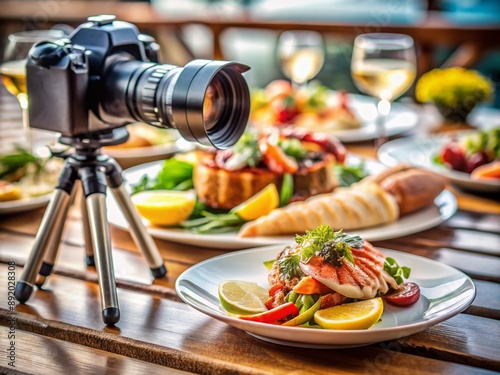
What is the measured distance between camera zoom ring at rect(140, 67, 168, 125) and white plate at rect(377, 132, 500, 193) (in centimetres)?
100

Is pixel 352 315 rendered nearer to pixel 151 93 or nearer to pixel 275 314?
pixel 275 314

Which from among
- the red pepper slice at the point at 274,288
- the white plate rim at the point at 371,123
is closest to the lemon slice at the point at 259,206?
the red pepper slice at the point at 274,288

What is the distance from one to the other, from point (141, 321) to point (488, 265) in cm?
69

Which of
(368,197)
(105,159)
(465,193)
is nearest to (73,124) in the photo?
(105,159)

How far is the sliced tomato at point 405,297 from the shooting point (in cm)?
107

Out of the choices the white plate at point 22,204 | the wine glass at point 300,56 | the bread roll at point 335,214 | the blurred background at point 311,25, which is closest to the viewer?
the bread roll at point 335,214

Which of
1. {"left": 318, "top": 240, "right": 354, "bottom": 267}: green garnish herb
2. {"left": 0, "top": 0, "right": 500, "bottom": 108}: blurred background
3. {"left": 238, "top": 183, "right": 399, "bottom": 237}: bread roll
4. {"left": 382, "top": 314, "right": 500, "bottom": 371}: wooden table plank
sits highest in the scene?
{"left": 318, "top": 240, "right": 354, "bottom": 267}: green garnish herb

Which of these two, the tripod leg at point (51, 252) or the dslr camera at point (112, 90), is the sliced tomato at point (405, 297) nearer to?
the dslr camera at point (112, 90)

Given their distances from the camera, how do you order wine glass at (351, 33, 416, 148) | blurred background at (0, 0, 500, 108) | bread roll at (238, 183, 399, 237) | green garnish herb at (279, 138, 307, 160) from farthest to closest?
blurred background at (0, 0, 500, 108)
wine glass at (351, 33, 416, 148)
green garnish herb at (279, 138, 307, 160)
bread roll at (238, 183, 399, 237)

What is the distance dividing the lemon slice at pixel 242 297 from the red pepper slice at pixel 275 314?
0.11ft

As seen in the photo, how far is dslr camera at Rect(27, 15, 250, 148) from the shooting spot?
3.59 ft

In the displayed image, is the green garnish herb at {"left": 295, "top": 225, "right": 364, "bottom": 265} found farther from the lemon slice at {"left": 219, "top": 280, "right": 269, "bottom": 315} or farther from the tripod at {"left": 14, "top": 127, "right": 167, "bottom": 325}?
the tripod at {"left": 14, "top": 127, "right": 167, "bottom": 325}

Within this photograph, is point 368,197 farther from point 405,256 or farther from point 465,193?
point 465,193

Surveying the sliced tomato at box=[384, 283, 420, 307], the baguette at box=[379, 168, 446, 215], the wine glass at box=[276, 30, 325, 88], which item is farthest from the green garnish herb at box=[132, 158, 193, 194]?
the wine glass at box=[276, 30, 325, 88]
